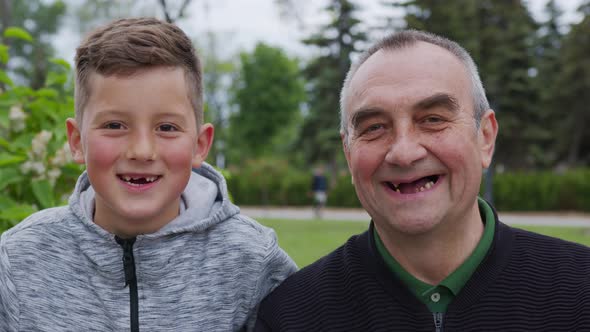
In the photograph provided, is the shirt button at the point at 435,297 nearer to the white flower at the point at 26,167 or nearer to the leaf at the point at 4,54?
the white flower at the point at 26,167

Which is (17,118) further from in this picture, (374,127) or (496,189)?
(496,189)

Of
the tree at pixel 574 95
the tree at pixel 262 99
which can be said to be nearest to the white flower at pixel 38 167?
the tree at pixel 574 95

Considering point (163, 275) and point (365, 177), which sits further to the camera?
point (163, 275)

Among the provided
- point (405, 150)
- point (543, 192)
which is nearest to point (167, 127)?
point (405, 150)

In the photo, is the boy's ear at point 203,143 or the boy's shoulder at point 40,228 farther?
the boy's ear at point 203,143

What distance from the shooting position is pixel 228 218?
Result: 252 centimetres

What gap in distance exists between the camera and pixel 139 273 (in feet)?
7.54

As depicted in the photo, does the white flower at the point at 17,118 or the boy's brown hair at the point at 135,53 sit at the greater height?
the boy's brown hair at the point at 135,53

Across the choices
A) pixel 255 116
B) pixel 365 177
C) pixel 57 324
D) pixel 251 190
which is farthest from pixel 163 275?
pixel 255 116

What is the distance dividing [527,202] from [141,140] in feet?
85.2

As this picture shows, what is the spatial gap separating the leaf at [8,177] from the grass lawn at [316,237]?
627 cm

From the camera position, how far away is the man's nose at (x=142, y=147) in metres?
2.15

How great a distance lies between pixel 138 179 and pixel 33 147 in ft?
3.78

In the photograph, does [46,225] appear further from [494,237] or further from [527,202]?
[527,202]
